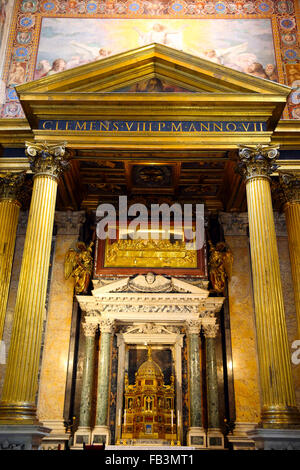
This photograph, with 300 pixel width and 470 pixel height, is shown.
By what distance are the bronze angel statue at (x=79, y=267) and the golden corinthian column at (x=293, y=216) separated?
5.56 meters

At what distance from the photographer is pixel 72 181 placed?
41.7 ft

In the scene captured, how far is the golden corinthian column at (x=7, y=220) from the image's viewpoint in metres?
11.1

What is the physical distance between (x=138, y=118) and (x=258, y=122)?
2.81 metres

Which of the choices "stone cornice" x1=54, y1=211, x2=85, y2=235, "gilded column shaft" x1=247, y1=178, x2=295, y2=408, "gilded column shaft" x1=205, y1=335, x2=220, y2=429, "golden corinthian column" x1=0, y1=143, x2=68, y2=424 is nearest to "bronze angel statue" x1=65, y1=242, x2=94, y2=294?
"stone cornice" x1=54, y1=211, x2=85, y2=235

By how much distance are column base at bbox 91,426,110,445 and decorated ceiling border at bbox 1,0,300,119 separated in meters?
10.6

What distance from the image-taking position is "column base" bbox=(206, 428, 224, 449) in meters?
11.5

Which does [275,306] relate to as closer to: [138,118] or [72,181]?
[138,118]

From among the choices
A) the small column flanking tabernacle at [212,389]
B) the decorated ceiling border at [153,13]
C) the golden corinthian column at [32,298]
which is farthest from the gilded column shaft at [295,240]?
the golden corinthian column at [32,298]

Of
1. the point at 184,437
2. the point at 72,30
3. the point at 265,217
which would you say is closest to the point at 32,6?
the point at 72,30

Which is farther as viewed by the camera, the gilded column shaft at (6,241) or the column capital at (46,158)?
the gilded column shaft at (6,241)

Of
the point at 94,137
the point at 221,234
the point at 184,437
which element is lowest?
the point at 184,437

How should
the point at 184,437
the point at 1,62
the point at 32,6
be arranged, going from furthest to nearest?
the point at 32,6 < the point at 1,62 < the point at 184,437

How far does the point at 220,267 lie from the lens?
1314 centimetres

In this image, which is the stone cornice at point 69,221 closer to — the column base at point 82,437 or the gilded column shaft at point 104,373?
the gilded column shaft at point 104,373
